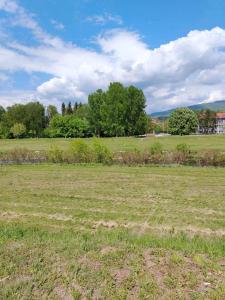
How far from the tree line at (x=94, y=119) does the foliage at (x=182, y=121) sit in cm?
1158

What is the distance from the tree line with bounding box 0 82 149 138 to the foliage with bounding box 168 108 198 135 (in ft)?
38.0

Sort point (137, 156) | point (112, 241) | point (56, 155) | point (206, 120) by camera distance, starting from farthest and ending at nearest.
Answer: point (206, 120)
point (56, 155)
point (137, 156)
point (112, 241)

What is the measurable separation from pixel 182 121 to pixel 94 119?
77.1 feet

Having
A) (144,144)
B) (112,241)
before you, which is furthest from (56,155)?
(144,144)

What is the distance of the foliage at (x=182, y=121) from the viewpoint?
84.2 m

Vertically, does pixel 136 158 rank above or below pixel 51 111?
below

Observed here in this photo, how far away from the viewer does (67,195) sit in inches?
458

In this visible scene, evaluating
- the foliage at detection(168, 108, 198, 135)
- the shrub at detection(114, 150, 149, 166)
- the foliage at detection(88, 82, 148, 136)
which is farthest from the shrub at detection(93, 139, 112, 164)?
the foliage at detection(168, 108, 198, 135)

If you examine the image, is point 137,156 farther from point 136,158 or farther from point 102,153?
point 102,153

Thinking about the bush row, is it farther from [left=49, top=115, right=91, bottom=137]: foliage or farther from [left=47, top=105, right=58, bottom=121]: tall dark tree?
→ [left=47, top=105, right=58, bottom=121]: tall dark tree

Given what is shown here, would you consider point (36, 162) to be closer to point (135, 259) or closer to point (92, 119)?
point (135, 259)

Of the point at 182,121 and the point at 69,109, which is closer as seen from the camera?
the point at 182,121

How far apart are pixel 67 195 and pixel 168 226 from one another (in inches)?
192

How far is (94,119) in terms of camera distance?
7781 cm
